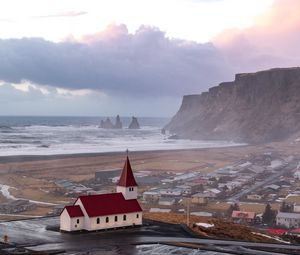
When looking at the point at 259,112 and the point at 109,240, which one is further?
the point at 259,112

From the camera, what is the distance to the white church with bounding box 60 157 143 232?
106 ft

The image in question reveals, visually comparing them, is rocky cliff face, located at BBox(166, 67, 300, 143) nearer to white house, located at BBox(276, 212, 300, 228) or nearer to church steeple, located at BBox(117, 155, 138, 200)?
white house, located at BBox(276, 212, 300, 228)

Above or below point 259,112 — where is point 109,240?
below

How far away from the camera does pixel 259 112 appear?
181m

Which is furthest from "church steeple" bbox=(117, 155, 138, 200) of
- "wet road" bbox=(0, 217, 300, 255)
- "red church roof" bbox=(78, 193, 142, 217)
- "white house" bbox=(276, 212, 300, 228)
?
"white house" bbox=(276, 212, 300, 228)

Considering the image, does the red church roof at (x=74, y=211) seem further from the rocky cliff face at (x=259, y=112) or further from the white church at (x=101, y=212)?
the rocky cliff face at (x=259, y=112)

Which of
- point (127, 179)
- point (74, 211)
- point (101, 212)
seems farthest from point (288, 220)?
point (74, 211)

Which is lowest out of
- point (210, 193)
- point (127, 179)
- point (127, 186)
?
point (210, 193)

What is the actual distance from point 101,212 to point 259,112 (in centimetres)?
15345

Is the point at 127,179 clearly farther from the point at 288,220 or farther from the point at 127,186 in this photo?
the point at 288,220

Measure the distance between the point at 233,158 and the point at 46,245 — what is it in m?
77.2

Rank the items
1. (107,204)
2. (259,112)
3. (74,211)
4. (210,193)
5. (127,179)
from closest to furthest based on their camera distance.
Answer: (74,211), (107,204), (127,179), (210,193), (259,112)

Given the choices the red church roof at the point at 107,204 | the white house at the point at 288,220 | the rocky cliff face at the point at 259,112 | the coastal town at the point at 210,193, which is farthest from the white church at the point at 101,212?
the rocky cliff face at the point at 259,112

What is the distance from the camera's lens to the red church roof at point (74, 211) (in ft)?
106
